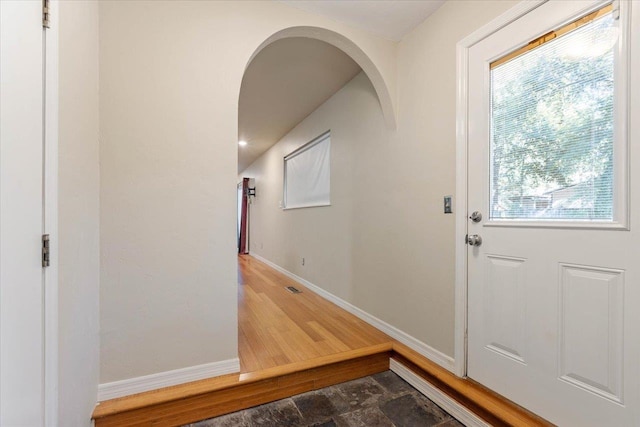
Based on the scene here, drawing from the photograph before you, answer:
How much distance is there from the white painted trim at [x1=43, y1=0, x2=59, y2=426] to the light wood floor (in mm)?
947

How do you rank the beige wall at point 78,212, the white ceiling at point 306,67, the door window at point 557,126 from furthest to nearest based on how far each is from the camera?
the white ceiling at point 306,67 < the door window at point 557,126 < the beige wall at point 78,212

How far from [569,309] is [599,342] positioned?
14cm

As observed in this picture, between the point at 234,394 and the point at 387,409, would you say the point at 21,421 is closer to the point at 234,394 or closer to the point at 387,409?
the point at 234,394

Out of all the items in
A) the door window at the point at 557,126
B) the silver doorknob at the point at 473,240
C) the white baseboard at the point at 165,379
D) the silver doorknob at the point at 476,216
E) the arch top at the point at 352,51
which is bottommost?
the white baseboard at the point at 165,379

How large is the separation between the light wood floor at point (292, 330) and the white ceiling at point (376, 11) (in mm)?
2324

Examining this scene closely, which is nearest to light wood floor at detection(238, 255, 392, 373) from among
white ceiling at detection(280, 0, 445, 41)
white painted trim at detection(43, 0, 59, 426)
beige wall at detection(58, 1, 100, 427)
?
beige wall at detection(58, 1, 100, 427)

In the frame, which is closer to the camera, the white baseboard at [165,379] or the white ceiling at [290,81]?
the white baseboard at [165,379]

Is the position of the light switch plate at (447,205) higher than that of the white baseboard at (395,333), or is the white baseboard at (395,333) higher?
the light switch plate at (447,205)

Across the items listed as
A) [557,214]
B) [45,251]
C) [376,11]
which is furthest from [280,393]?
[376,11]

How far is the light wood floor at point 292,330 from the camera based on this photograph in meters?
1.87

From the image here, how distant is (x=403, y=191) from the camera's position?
215 centimetres

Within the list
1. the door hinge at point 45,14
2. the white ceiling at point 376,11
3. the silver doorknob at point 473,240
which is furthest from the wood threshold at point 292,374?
the white ceiling at point 376,11

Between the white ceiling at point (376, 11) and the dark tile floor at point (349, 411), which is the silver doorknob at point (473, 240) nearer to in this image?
A: the dark tile floor at point (349, 411)

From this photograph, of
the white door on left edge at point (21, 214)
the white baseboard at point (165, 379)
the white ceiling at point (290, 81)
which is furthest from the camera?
the white ceiling at point (290, 81)
